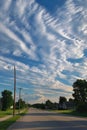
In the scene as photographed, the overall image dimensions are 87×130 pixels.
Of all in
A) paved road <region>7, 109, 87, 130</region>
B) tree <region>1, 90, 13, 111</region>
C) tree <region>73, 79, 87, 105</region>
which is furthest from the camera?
tree <region>1, 90, 13, 111</region>

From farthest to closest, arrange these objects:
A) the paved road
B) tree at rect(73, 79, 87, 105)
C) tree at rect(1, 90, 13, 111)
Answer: tree at rect(1, 90, 13, 111)
tree at rect(73, 79, 87, 105)
the paved road

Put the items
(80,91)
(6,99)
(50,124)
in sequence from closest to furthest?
(50,124), (6,99), (80,91)

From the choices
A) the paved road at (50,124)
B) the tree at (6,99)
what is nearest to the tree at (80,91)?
the tree at (6,99)

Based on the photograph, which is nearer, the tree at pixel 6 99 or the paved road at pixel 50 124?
the paved road at pixel 50 124

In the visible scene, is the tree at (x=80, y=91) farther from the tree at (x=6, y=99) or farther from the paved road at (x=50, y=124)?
the paved road at (x=50, y=124)

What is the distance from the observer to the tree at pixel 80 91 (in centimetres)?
13250

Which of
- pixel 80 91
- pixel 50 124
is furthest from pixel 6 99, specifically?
pixel 50 124

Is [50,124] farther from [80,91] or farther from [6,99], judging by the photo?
[80,91]

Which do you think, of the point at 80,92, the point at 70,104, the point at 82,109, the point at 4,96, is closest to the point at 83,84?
the point at 80,92

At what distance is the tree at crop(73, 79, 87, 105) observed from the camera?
132m

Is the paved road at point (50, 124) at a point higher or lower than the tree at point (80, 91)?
lower

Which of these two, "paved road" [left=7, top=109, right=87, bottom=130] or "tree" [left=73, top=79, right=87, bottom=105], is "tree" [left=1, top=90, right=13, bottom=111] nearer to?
"tree" [left=73, top=79, right=87, bottom=105]

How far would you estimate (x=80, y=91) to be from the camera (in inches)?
5325

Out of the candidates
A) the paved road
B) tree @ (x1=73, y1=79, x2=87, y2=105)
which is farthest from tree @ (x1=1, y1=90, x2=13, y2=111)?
the paved road
